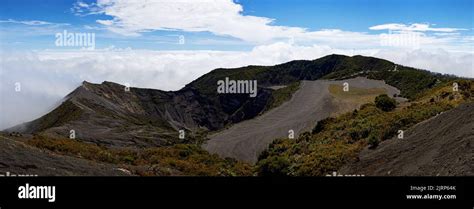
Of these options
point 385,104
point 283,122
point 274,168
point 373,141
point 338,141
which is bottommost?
point 274,168

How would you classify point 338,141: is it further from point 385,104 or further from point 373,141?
point 385,104

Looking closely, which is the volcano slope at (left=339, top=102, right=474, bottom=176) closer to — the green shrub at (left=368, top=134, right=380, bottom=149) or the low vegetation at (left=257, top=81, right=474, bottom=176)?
the green shrub at (left=368, top=134, right=380, bottom=149)

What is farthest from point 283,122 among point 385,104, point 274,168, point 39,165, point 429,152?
point 39,165

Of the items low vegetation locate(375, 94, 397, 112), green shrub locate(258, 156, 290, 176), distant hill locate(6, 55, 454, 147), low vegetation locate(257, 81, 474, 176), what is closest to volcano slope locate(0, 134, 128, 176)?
green shrub locate(258, 156, 290, 176)
